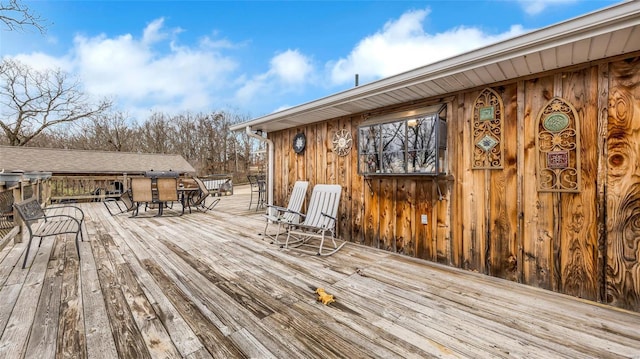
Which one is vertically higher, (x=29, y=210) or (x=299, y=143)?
(x=299, y=143)

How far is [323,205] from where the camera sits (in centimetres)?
425

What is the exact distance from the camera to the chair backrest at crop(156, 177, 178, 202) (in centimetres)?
673

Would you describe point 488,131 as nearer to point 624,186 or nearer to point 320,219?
point 624,186

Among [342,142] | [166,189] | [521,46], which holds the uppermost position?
[521,46]

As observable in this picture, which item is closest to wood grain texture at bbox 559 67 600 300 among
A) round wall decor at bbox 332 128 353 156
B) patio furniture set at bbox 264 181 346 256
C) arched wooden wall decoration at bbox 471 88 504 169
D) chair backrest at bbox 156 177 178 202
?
arched wooden wall decoration at bbox 471 88 504 169

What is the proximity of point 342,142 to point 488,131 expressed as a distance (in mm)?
2118

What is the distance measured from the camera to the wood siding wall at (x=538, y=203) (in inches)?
88.7

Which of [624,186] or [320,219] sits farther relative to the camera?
[320,219]

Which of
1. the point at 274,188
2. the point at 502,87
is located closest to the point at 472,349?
the point at 502,87

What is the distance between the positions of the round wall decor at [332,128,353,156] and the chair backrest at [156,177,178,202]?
4688 millimetres

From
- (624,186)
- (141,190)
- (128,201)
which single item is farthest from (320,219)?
(128,201)

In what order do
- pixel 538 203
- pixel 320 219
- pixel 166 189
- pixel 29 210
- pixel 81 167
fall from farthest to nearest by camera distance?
pixel 81 167 < pixel 166 189 < pixel 320 219 < pixel 29 210 < pixel 538 203

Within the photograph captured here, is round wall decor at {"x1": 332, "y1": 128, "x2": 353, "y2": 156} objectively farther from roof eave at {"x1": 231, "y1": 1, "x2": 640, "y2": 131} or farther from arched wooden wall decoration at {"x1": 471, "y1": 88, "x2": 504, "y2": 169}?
arched wooden wall decoration at {"x1": 471, "y1": 88, "x2": 504, "y2": 169}

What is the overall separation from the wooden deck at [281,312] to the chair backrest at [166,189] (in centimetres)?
325
